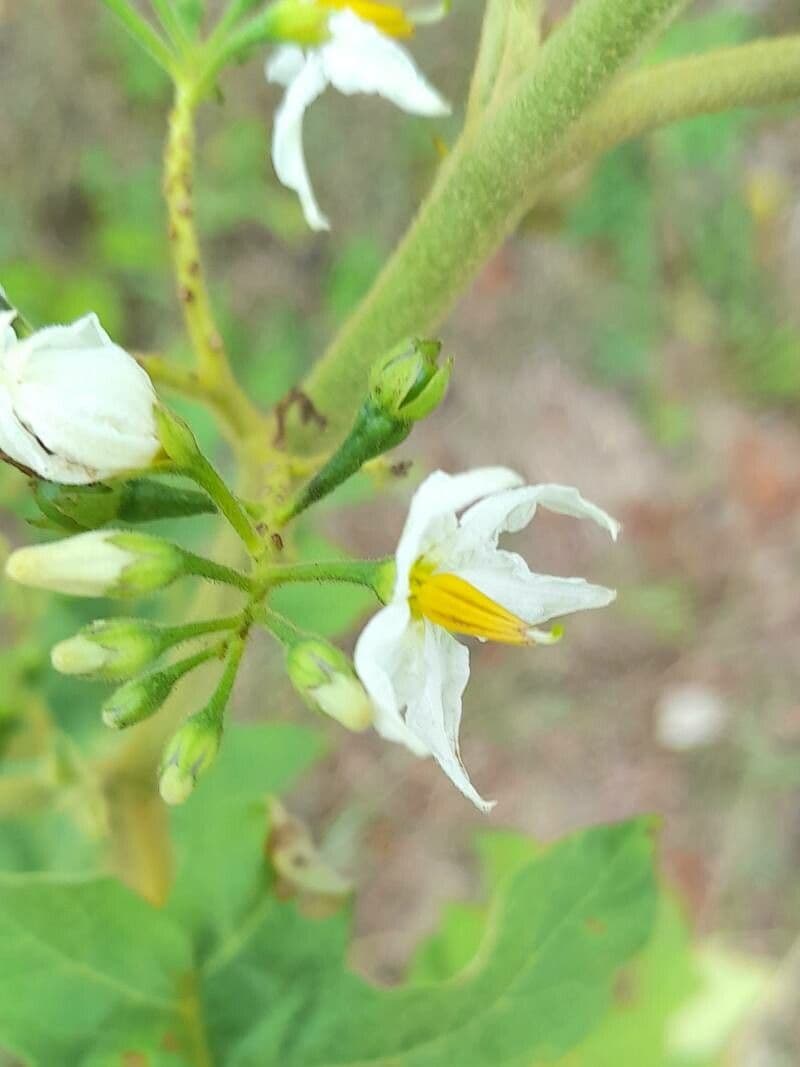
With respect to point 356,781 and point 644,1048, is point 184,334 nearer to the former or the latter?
point 356,781

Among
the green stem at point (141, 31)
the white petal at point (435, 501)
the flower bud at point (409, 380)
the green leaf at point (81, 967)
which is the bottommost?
the green leaf at point (81, 967)

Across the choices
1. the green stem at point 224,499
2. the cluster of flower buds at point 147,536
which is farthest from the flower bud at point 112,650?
the green stem at point 224,499

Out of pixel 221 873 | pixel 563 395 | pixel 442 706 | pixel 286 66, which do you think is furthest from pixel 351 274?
pixel 442 706

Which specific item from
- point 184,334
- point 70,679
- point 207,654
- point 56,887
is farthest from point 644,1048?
point 184,334

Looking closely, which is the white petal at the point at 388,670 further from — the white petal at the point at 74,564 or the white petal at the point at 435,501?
the white petal at the point at 74,564

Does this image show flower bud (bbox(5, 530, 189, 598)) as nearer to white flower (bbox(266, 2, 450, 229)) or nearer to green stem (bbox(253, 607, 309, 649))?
green stem (bbox(253, 607, 309, 649))

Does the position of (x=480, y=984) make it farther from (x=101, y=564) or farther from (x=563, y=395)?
(x=563, y=395)
